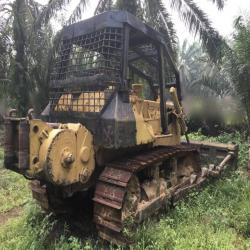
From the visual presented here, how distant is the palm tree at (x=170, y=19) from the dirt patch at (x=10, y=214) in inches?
286

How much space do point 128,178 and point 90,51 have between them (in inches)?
72.3

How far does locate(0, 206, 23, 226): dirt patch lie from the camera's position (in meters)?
5.54

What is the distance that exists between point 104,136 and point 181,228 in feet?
5.10

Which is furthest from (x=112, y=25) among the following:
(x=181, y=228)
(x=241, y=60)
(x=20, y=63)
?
(x=20, y=63)

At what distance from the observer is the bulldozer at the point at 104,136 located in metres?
3.89

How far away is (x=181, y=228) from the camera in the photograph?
4617 millimetres

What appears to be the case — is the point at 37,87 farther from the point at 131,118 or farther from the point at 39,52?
the point at 131,118

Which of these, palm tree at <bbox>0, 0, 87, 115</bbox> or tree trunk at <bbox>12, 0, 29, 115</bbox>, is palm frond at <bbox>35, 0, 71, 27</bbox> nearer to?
palm tree at <bbox>0, 0, 87, 115</bbox>

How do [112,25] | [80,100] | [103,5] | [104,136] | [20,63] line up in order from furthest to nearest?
[20,63]
[103,5]
[80,100]
[112,25]
[104,136]

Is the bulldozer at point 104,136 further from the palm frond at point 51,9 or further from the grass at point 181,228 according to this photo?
the palm frond at point 51,9

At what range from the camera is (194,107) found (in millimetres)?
12516

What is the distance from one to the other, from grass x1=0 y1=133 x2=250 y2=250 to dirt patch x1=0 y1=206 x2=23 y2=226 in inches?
5.3

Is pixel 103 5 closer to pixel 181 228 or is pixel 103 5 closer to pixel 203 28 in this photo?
pixel 203 28

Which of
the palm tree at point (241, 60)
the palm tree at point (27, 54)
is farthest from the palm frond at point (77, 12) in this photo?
the palm tree at point (241, 60)
